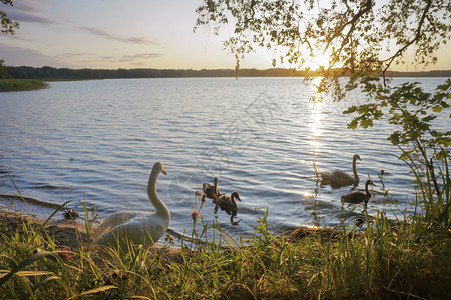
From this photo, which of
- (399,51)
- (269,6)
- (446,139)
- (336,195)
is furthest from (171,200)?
(446,139)

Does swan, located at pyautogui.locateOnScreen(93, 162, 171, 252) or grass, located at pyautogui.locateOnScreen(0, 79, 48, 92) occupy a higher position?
grass, located at pyautogui.locateOnScreen(0, 79, 48, 92)

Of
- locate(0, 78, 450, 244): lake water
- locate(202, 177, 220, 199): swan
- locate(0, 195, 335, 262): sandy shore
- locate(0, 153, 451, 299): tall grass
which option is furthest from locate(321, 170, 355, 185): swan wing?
locate(0, 153, 451, 299): tall grass

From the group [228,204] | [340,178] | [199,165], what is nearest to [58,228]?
[228,204]

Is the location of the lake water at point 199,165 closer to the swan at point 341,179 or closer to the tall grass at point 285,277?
the swan at point 341,179

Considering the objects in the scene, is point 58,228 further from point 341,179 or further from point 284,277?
point 341,179

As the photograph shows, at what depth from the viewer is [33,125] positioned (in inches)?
1145

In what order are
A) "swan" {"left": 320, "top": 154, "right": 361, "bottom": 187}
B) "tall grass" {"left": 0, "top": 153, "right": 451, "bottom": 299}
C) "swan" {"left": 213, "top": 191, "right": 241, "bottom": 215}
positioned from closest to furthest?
"tall grass" {"left": 0, "top": 153, "right": 451, "bottom": 299} < "swan" {"left": 213, "top": 191, "right": 241, "bottom": 215} < "swan" {"left": 320, "top": 154, "right": 361, "bottom": 187}

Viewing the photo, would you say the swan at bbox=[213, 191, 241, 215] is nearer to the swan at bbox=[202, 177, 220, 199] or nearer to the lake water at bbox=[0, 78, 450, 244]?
the lake water at bbox=[0, 78, 450, 244]

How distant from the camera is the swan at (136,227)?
18.2ft

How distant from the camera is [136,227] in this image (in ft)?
18.9

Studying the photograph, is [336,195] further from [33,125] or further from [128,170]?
[33,125]

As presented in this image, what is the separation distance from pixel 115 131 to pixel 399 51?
22.7 metres

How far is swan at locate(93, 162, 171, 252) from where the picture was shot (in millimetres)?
5547

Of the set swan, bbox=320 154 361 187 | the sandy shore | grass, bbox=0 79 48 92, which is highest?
grass, bbox=0 79 48 92
